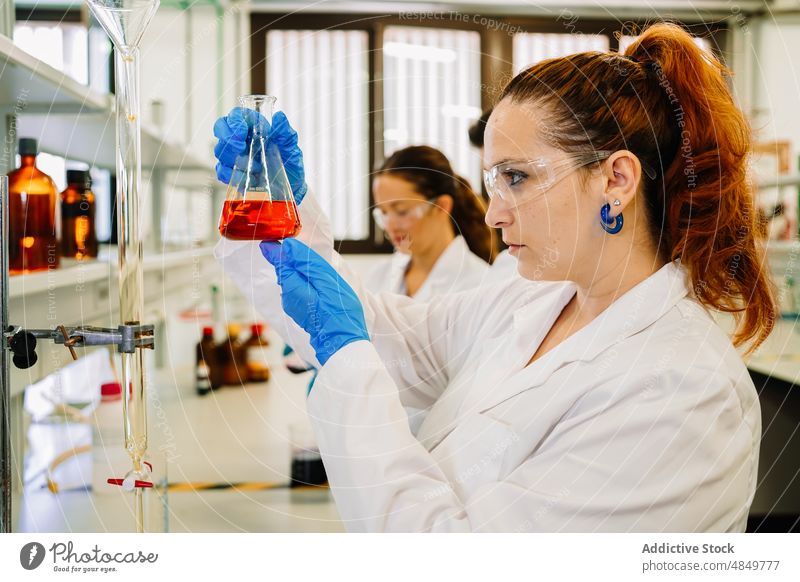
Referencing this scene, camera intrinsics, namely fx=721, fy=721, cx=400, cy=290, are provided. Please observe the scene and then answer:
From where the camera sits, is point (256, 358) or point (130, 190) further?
point (256, 358)

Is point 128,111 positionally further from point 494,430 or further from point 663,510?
point 663,510

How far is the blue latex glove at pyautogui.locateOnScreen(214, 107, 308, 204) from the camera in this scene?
1016mm

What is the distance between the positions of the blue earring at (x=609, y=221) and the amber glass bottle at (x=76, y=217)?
1019 mm

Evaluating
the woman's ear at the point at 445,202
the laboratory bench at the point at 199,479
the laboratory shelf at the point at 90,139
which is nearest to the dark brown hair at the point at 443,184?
the woman's ear at the point at 445,202

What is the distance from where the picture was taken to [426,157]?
2303 mm

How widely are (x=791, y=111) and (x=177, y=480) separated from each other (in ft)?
12.3

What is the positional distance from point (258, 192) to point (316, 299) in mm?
174

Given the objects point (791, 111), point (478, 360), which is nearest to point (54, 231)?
point (478, 360)

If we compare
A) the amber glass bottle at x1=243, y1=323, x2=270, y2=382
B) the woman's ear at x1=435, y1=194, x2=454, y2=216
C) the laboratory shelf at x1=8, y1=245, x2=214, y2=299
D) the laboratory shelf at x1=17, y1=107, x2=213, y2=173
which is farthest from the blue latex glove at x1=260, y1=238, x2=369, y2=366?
the amber glass bottle at x1=243, y1=323, x2=270, y2=382

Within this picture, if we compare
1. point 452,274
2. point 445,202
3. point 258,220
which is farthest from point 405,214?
point 258,220

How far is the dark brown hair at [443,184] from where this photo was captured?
2279mm

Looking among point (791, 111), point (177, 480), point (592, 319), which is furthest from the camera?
point (791, 111)

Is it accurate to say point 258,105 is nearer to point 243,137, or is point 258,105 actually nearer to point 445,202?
point 243,137

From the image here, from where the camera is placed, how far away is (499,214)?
40.6 inches
